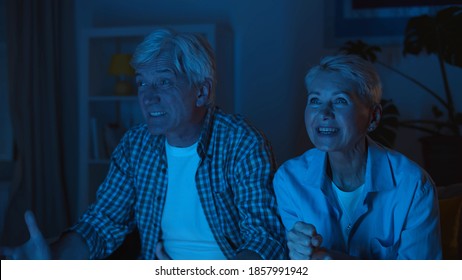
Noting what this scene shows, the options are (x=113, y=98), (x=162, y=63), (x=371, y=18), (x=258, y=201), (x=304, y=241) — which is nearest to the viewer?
(x=304, y=241)

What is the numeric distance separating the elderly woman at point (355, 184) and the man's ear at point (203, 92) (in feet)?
1.05

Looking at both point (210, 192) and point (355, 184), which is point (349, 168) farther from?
point (210, 192)

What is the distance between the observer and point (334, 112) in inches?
43.3

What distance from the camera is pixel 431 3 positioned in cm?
276

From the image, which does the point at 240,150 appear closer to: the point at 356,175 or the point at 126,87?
A: the point at 356,175

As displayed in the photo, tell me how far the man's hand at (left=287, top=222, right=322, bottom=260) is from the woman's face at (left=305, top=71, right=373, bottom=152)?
0.22 meters

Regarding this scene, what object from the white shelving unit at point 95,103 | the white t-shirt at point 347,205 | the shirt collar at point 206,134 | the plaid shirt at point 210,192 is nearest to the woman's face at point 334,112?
the white t-shirt at point 347,205

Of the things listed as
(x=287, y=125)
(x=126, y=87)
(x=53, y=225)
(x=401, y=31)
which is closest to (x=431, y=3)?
(x=401, y=31)

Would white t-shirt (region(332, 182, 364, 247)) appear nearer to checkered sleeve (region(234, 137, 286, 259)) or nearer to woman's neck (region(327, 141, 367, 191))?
woman's neck (region(327, 141, 367, 191))

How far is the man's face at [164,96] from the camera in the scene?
1.34m

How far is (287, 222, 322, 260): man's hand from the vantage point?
93cm

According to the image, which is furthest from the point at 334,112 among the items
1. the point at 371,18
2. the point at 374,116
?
the point at 371,18

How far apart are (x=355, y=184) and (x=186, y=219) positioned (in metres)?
0.43

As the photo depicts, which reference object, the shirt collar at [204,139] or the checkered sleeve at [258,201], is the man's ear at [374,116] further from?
the shirt collar at [204,139]
